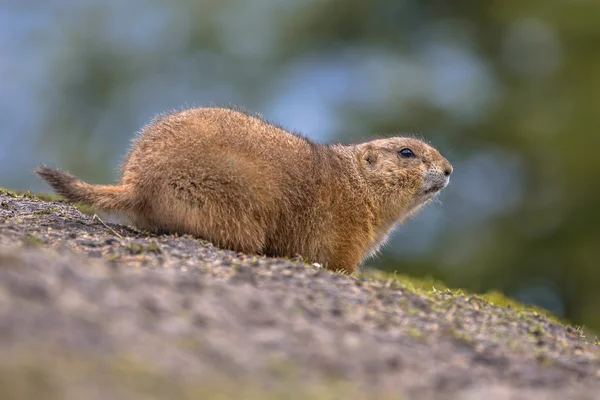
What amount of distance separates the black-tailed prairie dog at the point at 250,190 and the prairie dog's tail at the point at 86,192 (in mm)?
11

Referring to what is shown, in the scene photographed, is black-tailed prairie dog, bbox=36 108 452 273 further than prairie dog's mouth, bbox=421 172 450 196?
No

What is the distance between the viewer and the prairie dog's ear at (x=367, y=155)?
11.1m

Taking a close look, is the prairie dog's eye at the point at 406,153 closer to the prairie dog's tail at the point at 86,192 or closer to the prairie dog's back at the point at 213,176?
the prairie dog's back at the point at 213,176

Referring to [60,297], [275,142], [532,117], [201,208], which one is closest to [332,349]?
[60,297]

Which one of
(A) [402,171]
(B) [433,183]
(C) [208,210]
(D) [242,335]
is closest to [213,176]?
(C) [208,210]

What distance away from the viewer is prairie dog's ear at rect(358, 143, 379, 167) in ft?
36.6

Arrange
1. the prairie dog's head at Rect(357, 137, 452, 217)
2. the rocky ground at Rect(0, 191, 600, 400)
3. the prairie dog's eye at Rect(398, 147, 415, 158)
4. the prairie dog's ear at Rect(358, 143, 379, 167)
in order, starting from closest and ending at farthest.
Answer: the rocky ground at Rect(0, 191, 600, 400) → the prairie dog's head at Rect(357, 137, 452, 217) → the prairie dog's ear at Rect(358, 143, 379, 167) → the prairie dog's eye at Rect(398, 147, 415, 158)

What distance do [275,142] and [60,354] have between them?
237 inches

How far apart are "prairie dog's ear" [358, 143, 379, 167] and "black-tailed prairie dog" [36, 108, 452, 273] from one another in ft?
0.19

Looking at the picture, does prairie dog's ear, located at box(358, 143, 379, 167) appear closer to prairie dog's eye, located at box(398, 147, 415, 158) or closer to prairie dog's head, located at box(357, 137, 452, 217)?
prairie dog's head, located at box(357, 137, 452, 217)

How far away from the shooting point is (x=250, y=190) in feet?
29.7

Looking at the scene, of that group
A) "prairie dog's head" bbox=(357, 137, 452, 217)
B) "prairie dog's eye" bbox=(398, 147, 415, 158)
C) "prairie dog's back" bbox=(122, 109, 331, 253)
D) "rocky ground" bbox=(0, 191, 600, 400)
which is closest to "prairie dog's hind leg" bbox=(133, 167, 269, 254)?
"prairie dog's back" bbox=(122, 109, 331, 253)

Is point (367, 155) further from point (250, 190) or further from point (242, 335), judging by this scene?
point (242, 335)

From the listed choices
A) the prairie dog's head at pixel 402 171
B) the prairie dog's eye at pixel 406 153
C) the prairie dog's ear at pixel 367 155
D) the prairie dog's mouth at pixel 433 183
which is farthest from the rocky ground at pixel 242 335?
the prairie dog's eye at pixel 406 153
